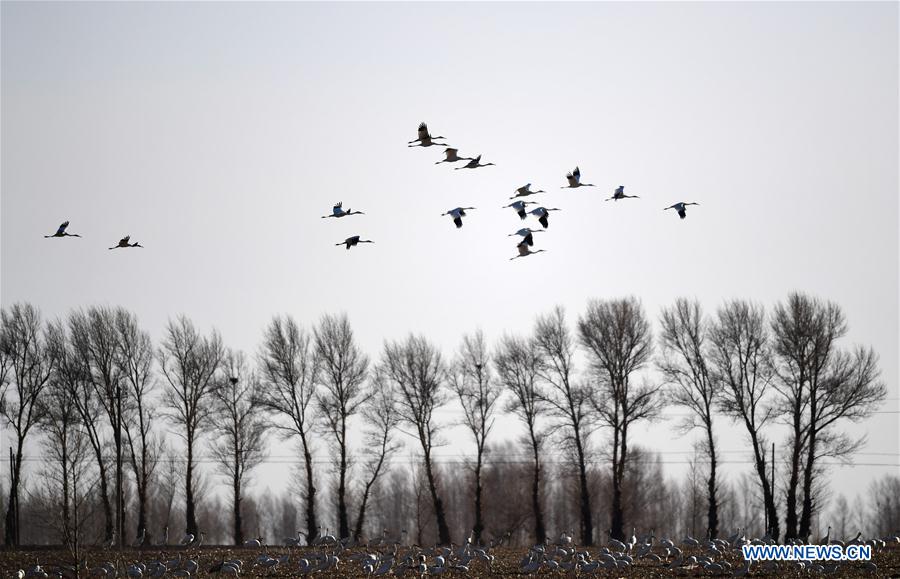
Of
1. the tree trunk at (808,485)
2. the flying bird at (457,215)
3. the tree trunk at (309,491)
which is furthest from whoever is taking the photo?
the tree trunk at (309,491)

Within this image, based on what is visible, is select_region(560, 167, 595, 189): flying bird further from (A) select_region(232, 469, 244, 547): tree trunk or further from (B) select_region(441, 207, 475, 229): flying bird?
(A) select_region(232, 469, 244, 547): tree trunk

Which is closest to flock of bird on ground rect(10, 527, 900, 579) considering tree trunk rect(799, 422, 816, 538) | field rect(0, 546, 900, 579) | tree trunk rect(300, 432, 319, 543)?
field rect(0, 546, 900, 579)

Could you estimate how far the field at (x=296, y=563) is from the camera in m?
31.5

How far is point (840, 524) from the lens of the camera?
115438mm

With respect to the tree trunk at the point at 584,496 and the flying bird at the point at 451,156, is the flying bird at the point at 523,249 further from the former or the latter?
the tree trunk at the point at 584,496

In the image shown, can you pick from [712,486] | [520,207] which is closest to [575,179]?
[520,207]

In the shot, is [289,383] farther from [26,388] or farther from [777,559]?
[777,559]

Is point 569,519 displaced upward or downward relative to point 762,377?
downward

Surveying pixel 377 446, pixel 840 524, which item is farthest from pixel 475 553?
pixel 840 524

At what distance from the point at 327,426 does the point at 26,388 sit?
1429cm

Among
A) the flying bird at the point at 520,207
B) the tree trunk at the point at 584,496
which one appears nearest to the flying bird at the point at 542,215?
the flying bird at the point at 520,207

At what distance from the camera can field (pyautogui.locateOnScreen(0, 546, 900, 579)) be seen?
31.5 m

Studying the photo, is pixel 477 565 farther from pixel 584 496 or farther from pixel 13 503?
pixel 13 503

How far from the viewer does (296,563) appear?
118 ft
